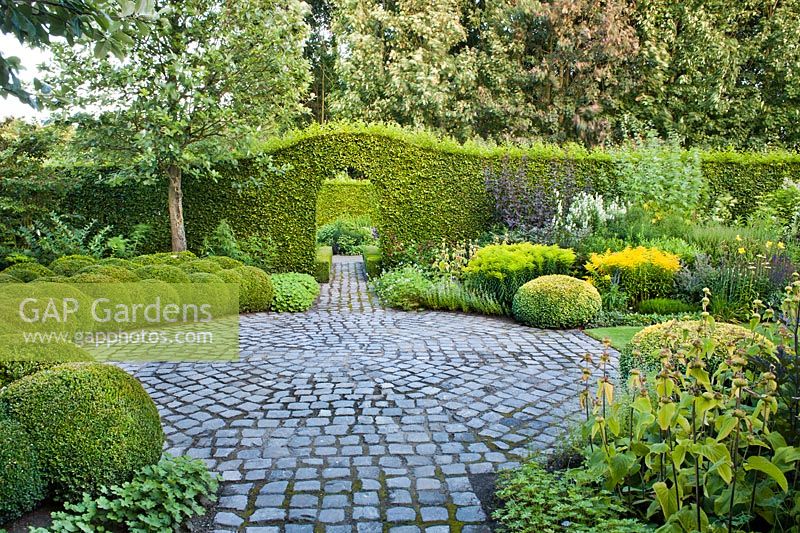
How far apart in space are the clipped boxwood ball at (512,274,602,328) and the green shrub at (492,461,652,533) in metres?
4.15

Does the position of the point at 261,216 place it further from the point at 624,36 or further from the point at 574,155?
the point at 624,36

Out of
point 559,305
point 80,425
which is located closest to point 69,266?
point 80,425

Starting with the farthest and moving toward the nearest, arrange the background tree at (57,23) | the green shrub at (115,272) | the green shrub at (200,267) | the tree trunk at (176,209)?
the tree trunk at (176,209), the green shrub at (200,267), the green shrub at (115,272), the background tree at (57,23)

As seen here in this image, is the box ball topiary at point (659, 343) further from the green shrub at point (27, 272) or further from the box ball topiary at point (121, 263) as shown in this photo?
the green shrub at point (27, 272)

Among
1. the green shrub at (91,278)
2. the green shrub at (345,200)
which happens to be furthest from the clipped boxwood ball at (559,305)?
the green shrub at (345,200)

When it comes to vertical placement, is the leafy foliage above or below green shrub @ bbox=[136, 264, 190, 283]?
below

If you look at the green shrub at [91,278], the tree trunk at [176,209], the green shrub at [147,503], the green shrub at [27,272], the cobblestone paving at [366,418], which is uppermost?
the tree trunk at [176,209]

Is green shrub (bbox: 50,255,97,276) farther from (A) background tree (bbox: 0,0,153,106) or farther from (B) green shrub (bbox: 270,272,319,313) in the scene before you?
(A) background tree (bbox: 0,0,153,106)

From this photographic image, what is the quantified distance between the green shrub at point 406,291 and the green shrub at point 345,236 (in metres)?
7.55

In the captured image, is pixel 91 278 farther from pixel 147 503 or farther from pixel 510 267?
pixel 510 267

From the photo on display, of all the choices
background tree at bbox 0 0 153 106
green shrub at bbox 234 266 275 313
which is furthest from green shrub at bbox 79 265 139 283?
background tree at bbox 0 0 153 106

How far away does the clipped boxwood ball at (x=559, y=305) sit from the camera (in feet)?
22.9

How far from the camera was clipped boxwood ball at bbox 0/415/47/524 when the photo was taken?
2320 millimetres

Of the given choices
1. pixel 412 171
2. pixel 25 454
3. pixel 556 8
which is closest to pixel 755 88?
pixel 556 8
